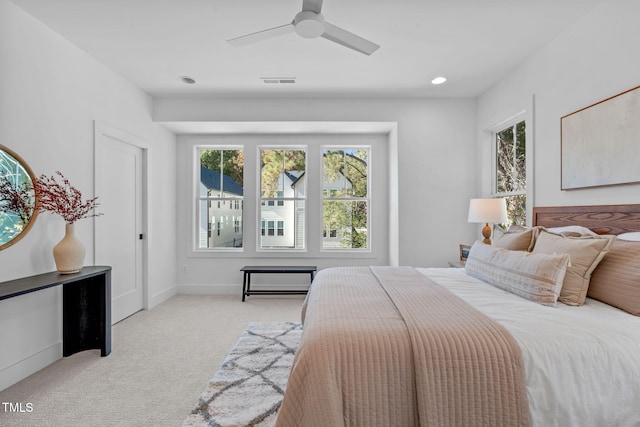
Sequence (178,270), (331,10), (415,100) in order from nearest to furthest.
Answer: (331,10), (415,100), (178,270)

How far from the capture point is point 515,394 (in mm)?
1212

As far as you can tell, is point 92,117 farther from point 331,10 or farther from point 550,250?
point 550,250

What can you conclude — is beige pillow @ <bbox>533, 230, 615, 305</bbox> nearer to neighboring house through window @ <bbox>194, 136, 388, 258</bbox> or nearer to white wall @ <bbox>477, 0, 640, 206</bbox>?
white wall @ <bbox>477, 0, 640, 206</bbox>

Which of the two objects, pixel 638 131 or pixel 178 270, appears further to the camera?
pixel 178 270

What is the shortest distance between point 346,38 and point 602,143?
1936 mm

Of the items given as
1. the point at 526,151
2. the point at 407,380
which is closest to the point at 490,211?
the point at 526,151

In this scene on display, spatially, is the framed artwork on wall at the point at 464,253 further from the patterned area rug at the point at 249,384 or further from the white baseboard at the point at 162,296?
the white baseboard at the point at 162,296

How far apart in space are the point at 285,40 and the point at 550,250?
260 cm

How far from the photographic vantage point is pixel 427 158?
416 cm

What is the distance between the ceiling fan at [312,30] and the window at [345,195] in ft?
8.27

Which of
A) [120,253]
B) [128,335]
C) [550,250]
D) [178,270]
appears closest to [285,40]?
[550,250]

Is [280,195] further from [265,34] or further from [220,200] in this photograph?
[265,34]

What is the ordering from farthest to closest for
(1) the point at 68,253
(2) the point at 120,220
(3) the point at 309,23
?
1. (2) the point at 120,220
2. (1) the point at 68,253
3. (3) the point at 309,23

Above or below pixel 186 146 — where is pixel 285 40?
Answer: above
